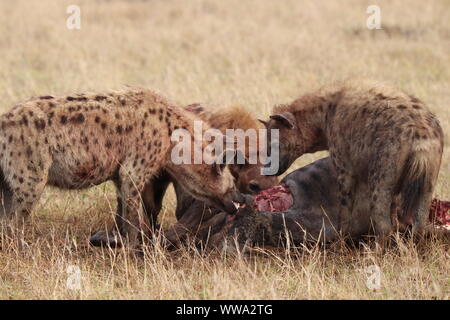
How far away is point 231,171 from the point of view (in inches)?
253

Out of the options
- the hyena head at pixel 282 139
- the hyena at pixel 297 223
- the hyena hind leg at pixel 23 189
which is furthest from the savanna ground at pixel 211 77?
the hyena head at pixel 282 139

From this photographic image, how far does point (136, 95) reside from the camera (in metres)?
6.11

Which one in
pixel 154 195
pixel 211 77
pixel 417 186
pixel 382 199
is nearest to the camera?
pixel 417 186

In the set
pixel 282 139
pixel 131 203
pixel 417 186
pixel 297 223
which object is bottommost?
pixel 297 223

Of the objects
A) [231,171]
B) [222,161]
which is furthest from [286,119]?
[222,161]

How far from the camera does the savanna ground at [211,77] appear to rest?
17.2 feet

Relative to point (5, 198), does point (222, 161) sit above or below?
above

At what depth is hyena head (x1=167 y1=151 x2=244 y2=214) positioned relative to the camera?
6.02 metres

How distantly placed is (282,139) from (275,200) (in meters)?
0.53

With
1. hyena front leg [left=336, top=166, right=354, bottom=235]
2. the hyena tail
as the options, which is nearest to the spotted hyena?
hyena front leg [left=336, top=166, right=354, bottom=235]

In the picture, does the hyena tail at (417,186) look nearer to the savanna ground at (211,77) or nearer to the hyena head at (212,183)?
the savanna ground at (211,77)

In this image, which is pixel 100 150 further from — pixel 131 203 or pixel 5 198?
pixel 5 198
